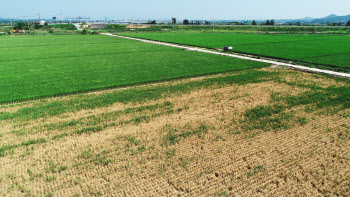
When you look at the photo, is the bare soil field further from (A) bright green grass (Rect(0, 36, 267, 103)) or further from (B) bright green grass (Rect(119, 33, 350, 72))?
(B) bright green grass (Rect(119, 33, 350, 72))

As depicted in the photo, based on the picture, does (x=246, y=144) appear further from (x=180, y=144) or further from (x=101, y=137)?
(x=101, y=137)

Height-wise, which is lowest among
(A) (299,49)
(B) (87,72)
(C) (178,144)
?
(C) (178,144)

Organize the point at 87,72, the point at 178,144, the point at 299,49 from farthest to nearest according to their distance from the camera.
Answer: the point at 299,49 < the point at 87,72 < the point at 178,144

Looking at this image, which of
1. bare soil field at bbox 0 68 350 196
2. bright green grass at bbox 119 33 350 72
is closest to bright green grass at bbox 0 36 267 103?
bare soil field at bbox 0 68 350 196

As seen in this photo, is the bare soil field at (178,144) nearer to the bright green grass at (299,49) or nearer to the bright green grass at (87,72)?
the bright green grass at (87,72)

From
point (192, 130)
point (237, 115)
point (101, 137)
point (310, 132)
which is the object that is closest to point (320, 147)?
point (310, 132)

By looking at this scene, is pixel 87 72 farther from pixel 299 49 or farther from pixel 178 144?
pixel 299 49

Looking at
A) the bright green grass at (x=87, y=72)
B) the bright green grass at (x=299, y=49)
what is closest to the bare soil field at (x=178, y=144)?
the bright green grass at (x=87, y=72)

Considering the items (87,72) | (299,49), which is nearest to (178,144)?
(87,72)
